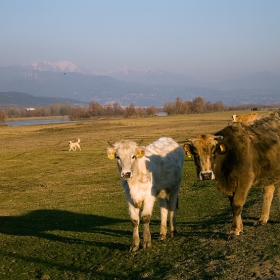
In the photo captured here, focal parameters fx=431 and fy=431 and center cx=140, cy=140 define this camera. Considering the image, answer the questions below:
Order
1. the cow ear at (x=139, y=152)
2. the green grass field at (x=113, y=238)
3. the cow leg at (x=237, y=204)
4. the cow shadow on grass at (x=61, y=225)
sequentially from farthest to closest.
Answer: the cow shadow on grass at (x=61, y=225), the cow ear at (x=139, y=152), the cow leg at (x=237, y=204), the green grass field at (x=113, y=238)

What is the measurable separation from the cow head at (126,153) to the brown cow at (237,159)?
4.29 ft

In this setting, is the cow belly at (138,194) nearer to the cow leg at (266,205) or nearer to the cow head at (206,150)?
the cow head at (206,150)

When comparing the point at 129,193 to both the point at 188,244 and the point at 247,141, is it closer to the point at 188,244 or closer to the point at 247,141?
the point at 188,244

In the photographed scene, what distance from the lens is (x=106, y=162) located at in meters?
35.0

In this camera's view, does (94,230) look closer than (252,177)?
No

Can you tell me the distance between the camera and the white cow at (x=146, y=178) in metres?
10.2

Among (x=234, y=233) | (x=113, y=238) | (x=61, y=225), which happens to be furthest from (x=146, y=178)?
(x=61, y=225)

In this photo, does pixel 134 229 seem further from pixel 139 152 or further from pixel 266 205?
pixel 266 205

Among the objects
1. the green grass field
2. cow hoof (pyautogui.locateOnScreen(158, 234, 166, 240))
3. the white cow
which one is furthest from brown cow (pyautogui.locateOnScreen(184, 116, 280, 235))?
cow hoof (pyautogui.locateOnScreen(158, 234, 166, 240))

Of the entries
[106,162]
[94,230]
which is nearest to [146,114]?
[106,162]

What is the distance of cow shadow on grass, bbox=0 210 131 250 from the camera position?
518 inches

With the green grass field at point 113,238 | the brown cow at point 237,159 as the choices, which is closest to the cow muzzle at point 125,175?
the brown cow at point 237,159

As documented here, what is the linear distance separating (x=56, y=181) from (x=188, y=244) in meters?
18.6

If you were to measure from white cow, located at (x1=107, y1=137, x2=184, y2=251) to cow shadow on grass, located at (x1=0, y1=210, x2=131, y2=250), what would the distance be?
3.97 feet
